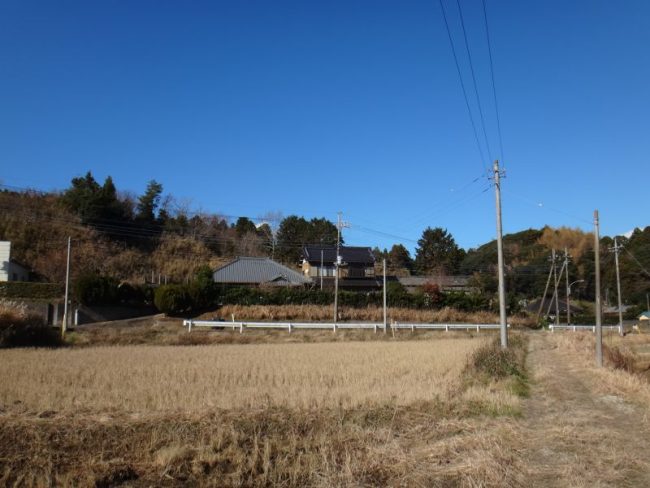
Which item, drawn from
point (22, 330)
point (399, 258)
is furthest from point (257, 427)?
point (399, 258)

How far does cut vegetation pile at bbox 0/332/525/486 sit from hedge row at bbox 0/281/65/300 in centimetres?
3046

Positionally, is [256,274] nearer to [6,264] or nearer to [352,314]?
[352,314]

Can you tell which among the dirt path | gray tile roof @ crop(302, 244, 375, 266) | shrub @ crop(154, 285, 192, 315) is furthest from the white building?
the dirt path

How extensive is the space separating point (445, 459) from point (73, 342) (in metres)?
24.4

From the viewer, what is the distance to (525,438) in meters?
7.39

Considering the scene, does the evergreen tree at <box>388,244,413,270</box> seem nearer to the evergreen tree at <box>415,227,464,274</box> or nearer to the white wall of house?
the evergreen tree at <box>415,227,464,274</box>

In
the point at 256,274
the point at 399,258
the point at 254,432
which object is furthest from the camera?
the point at 399,258

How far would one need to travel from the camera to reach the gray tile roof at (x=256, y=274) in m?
56.9

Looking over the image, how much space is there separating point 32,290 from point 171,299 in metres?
10.4

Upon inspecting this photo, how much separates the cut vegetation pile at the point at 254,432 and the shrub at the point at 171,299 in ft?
91.4

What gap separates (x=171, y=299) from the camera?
4097 cm

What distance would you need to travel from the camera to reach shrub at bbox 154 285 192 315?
41.0 metres

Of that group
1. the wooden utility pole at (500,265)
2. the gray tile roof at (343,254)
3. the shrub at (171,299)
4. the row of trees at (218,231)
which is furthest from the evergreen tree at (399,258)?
the wooden utility pole at (500,265)

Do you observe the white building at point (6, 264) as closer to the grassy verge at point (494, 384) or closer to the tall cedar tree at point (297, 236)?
the tall cedar tree at point (297, 236)
